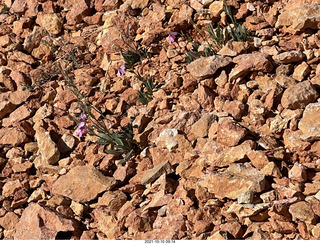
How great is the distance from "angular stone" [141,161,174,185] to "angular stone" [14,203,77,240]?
0.65 m

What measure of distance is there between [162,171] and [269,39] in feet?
5.42

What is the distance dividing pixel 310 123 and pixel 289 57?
0.73 meters

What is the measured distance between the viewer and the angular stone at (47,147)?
13.2ft

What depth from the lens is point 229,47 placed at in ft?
13.0

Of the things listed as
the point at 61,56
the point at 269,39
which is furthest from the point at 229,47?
the point at 61,56

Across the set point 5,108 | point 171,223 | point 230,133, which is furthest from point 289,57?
point 5,108

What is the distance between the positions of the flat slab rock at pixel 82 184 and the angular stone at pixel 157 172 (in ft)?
0.98

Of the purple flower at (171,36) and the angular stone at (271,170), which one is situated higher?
the purple flower at (171,36)

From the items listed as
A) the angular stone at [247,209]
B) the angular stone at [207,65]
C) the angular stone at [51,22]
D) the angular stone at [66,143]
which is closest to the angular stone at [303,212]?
the angular stone at [247,209]

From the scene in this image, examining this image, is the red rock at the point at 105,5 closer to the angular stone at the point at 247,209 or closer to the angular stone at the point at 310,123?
the angular stone at the point at 310,123

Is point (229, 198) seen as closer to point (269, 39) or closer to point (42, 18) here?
point (269, 39)

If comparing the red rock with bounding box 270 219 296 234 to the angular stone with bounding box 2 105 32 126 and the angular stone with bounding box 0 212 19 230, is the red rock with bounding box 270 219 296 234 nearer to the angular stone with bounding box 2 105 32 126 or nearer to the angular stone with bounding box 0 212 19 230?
the angular stone with bounding box 0 212 19 230

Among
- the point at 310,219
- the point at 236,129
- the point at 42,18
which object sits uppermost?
the point at 42,18

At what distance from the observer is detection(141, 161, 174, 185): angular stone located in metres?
3.38
